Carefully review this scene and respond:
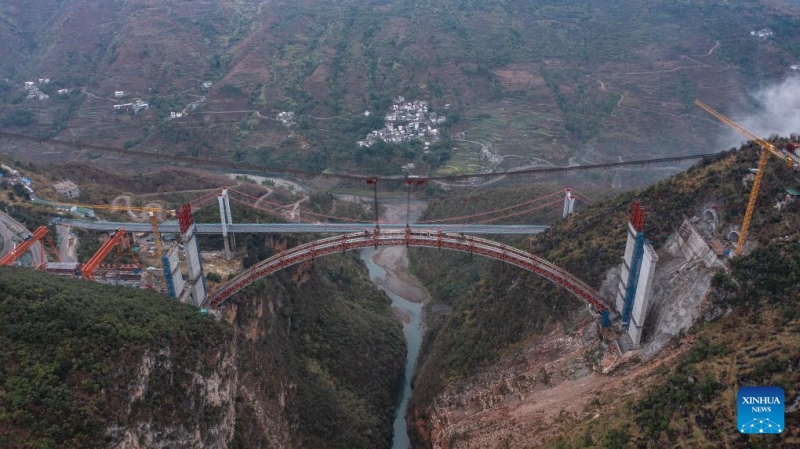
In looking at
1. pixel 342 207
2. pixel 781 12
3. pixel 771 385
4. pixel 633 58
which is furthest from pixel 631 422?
pixel 781 12

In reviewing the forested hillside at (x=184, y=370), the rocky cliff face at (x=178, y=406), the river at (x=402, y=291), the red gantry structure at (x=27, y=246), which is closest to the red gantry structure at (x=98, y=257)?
the red gantry structure at (x=27, y=246)

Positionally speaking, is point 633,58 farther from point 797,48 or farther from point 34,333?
point 34,333

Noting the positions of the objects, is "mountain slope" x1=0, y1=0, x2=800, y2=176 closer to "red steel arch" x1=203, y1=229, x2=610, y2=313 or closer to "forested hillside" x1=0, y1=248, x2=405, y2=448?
"forested hillside" x1=0, y1=248, x2=405, y2=448

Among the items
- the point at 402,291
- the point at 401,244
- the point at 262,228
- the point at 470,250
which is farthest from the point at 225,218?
the point at 402,291

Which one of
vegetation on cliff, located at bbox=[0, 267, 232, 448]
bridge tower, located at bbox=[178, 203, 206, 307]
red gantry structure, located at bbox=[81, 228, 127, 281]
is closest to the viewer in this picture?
vegetation on cliff, located at bbox=[0, 267, 232, 448]

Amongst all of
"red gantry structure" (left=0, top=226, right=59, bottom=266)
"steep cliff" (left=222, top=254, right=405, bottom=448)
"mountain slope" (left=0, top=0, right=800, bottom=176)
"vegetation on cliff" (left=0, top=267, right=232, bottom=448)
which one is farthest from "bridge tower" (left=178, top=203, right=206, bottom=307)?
"mountain slope" (left=0, top=0, right=800, bottom=176)
